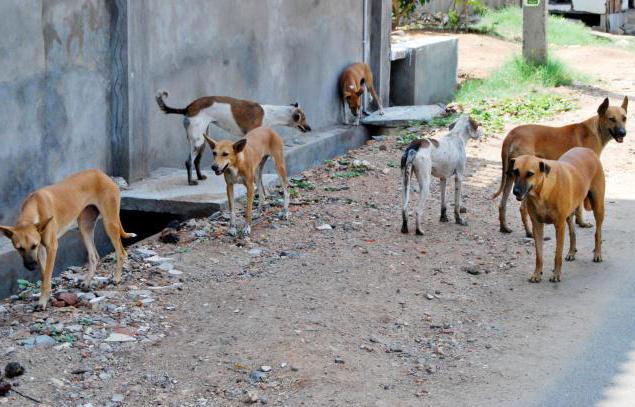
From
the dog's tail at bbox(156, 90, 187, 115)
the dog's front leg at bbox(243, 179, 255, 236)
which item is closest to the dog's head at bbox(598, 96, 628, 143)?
the dog's front leg at bbox(243, 179, 255, 236)

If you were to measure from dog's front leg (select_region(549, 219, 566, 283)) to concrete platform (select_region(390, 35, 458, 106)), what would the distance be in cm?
1039

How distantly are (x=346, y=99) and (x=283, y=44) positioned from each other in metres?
2.30

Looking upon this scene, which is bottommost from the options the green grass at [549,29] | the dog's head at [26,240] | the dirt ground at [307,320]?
the dirt ground at [307,320]

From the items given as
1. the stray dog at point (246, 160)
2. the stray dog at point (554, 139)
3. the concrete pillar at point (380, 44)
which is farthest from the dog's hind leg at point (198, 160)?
the concrete pillar at point (380, 44)

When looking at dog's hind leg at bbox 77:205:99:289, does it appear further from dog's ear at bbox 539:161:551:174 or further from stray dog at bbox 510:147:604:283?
dog's ear at bbox 539:161:551:174

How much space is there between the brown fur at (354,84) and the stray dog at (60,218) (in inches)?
319

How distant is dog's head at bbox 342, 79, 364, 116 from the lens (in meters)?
16.1

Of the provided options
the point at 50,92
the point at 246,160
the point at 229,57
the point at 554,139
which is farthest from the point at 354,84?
the point at 50,92

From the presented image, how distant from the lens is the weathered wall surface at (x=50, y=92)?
29.6 ft

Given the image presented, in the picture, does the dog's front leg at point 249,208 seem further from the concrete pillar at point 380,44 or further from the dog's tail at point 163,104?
the concrete pillar at point 380,44

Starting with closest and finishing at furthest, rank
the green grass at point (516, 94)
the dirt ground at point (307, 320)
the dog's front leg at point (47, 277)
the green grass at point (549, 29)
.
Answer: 1. the dirt ground at point (307, 320)
2. the dog's front leg at point (47, 277)
3. the green grass at point (516, 94)
4. the green grass at point (549, 29)

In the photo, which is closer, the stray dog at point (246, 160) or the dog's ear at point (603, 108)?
the stray dog at point (246, 160)

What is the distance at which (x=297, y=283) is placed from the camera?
835 cm

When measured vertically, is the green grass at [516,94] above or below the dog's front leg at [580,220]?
above
